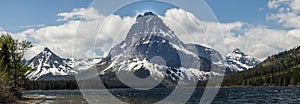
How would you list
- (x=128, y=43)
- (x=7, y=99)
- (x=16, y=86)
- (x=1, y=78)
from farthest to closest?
(x=16, y=86) < (x=7, y=99) < (x=1, y=78) < (x=128, y=43)

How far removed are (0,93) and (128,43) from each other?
3338cm

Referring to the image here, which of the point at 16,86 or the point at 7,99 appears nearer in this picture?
the point at 7,99

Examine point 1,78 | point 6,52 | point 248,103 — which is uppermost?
point 6,52

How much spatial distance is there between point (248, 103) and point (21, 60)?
49.8m

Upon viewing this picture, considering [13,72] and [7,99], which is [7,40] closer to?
[13,72]

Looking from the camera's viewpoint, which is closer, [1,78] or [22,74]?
[1,78]

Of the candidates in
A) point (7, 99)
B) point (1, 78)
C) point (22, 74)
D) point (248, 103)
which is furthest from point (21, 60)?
point (248, 103)

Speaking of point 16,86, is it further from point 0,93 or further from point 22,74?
point 0,93

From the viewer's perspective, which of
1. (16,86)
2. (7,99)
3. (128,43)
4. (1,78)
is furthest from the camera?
(16,86)

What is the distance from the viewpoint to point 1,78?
6106 cm

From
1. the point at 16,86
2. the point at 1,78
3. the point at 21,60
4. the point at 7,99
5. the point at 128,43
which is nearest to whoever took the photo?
the point at 128,43

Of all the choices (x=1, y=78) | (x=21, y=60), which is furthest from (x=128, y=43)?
(x=21, y=60)

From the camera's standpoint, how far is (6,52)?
8512 cm

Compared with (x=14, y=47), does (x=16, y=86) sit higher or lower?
lower
